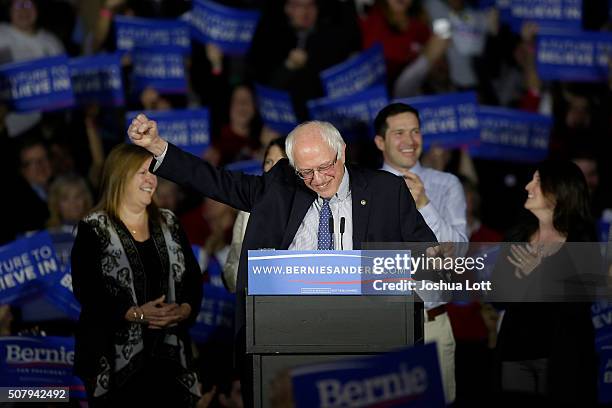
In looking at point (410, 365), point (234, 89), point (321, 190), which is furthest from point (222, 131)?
point (410, 365)

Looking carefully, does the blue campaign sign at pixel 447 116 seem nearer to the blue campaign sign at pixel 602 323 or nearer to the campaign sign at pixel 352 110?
the campaign sign at pixel 352 110

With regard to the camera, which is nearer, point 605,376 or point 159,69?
point 605,376

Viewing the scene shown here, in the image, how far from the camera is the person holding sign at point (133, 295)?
5254 millimetres

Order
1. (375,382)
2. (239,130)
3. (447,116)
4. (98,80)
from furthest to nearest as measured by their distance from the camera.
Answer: (239,130) → (98,80) → (447,116) → (375,382)

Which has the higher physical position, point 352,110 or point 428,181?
point 352,110

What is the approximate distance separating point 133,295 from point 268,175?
3.06 ft

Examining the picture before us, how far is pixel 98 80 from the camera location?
26.8 ft

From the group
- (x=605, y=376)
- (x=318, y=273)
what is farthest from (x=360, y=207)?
(x=605, y=376)

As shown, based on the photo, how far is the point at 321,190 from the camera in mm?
4641

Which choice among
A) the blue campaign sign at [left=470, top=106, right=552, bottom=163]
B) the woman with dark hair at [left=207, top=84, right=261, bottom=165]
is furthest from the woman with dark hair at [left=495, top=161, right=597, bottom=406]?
the woman with dark hair at [left=207, top=84, right=261, bottom=165]

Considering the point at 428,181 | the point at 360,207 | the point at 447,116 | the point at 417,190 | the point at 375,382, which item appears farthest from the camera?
the point at 447,116

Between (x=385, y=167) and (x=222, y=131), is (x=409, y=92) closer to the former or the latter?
(x=222, y=131)

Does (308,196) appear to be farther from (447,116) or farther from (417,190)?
(447,116)

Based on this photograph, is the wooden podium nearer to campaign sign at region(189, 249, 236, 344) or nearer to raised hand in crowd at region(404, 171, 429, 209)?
raised hand in crowd at region(404, 171, 429, 209)
